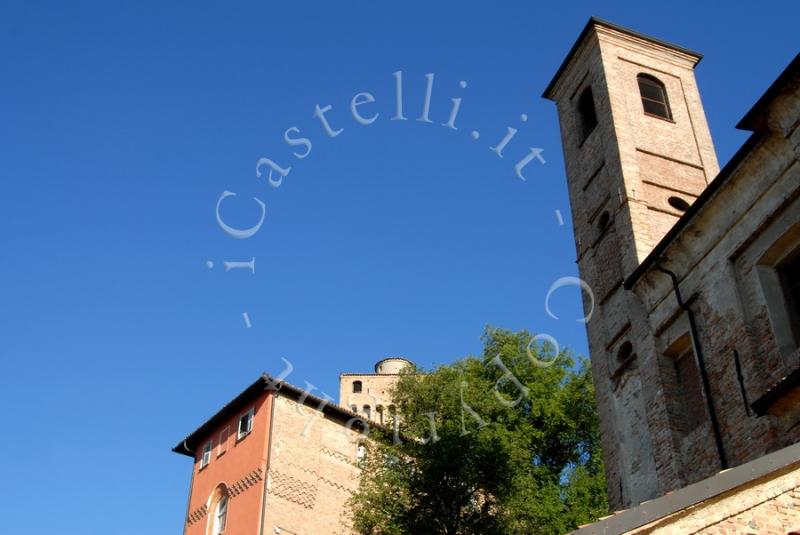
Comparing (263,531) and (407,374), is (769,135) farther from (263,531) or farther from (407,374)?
(263,531)

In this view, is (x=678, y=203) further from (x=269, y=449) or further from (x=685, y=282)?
(x=269, y=449)

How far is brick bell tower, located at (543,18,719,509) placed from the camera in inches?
650

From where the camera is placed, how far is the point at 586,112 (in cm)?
2284

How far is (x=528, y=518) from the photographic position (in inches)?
988

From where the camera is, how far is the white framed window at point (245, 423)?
100 ft

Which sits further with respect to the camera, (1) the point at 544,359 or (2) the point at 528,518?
(1) the point at 544,359

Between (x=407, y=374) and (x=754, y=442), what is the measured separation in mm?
15906

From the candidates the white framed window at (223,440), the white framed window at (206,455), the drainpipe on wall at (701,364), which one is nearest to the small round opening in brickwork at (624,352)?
the drainpipe on wall at (701,364)

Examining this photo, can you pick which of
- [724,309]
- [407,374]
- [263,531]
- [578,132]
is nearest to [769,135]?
[724,309]

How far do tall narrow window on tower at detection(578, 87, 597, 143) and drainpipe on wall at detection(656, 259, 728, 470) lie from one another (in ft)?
21.6

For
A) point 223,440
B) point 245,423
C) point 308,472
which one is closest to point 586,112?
point 308,472

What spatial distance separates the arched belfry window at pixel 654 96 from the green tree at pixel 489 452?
9.79 m

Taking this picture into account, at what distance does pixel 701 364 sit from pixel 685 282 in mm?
1627

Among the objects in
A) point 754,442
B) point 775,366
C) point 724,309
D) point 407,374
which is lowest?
point 754,442
